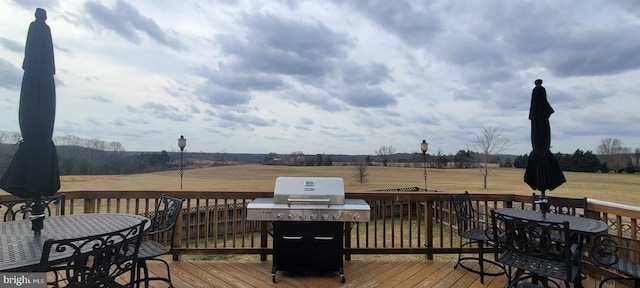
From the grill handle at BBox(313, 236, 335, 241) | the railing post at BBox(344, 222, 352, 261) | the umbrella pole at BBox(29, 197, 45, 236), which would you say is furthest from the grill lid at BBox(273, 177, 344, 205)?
the umbrella pole at BBox(29, 197, 45, 236)

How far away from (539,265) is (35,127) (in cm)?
366

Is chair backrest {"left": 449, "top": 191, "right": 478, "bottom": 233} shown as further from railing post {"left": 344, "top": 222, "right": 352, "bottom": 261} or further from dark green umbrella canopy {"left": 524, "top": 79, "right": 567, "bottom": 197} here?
railing post {"left": 344, "top": 222, "right": 352, "bottom": 261}

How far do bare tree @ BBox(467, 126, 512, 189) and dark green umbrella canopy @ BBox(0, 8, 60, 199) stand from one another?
28.7 metres

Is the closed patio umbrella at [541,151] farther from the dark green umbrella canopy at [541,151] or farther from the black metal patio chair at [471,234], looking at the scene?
the black metal patio chair at [471,234]

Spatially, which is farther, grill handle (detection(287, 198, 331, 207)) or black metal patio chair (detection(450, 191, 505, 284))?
black metal patio chair (detection(450, 191, 505, 284))

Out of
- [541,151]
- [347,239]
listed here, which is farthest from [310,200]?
[541,151]

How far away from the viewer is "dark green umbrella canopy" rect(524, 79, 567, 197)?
2941mm

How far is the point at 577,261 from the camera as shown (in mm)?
2244

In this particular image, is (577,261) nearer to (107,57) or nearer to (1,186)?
(1,186)

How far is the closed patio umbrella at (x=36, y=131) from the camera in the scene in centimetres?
178

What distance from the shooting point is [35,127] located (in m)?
1.81

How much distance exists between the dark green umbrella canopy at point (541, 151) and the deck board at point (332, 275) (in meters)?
1.08

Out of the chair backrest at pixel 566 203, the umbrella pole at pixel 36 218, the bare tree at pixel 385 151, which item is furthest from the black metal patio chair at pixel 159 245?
the bare tree at pixel 385 151

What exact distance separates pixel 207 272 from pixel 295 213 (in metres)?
1.27
